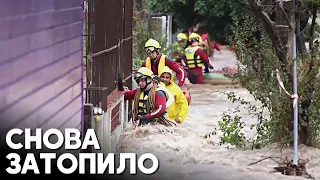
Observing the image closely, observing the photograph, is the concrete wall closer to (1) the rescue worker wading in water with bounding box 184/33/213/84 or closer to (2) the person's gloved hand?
(2) the person's gloved hand

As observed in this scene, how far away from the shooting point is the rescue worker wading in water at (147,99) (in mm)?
10812

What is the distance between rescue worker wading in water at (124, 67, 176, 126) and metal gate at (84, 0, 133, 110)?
0.40 meters

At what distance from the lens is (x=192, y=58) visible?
→ 22250mm

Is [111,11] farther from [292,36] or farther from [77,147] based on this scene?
[77,147]

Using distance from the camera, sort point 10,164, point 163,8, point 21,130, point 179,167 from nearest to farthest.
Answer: point 10,164
point 21,130
point 179,167
point 163,8

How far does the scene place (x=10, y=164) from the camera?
509cm

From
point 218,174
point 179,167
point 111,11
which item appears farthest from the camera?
point 111,11

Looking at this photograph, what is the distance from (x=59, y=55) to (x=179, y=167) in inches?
130

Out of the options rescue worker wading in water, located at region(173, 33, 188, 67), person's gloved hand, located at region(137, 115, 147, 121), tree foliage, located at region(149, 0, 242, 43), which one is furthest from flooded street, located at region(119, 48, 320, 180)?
rescue worker wading in water, located at region(173, 33, 188, 67)

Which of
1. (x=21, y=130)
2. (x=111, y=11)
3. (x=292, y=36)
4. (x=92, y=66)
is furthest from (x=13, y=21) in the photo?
(x=111, y=11)

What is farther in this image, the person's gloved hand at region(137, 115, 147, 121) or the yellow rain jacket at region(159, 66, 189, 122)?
the yellow rain jacket at region(159, 66, 189, 122)

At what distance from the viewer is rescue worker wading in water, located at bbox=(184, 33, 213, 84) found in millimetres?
22172

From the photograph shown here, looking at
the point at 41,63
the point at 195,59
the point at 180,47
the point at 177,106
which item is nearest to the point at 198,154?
the point at 177,106

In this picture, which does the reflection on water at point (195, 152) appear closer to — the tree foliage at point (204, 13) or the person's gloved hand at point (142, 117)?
the person's gloved hand at point (142, 117)
